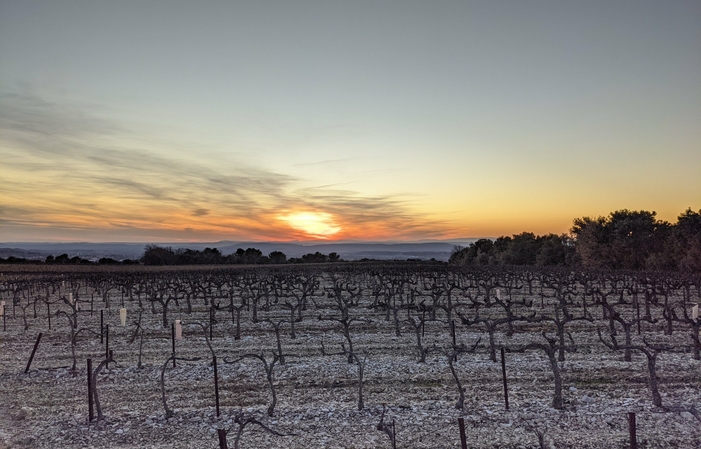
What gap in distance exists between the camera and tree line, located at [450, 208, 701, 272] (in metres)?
53.2

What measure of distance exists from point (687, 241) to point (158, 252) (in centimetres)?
10923

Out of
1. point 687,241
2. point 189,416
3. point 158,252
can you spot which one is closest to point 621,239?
point 687,241

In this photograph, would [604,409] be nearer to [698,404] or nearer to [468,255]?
[698,404]

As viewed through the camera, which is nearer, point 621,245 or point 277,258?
point 621,245

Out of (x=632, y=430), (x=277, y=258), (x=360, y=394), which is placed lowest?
(x=360, y=394)

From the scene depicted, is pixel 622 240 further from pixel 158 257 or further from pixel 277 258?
pixel 158 257

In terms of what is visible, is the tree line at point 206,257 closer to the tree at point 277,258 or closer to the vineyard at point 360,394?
the tree at point 277,258

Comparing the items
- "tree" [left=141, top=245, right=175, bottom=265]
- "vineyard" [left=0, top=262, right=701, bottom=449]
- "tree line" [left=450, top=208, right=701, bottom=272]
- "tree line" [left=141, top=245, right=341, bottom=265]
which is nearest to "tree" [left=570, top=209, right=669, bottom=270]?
"tree line" [left=450, top=208, right=701, bottom=272]

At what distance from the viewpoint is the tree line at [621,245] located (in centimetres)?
5319

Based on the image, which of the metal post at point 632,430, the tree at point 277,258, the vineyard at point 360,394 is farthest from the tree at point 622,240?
the tree at point 277,258

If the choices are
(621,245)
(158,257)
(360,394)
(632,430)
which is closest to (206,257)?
(158,257)

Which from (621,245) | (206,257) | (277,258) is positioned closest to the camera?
(621,245)

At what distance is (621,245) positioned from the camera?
64.1 metres

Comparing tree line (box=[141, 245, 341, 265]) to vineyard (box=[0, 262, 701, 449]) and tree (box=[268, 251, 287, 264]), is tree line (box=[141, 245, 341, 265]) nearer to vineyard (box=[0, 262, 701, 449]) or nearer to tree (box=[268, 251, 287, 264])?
tree (box=[268, 251, 287, 264])
